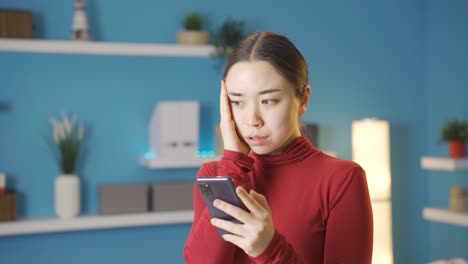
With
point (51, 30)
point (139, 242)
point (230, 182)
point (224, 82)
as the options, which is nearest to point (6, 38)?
point (51, 30)

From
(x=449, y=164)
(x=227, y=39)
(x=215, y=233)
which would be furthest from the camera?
(x=449, y=164)

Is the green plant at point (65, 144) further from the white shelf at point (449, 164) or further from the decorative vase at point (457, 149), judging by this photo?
the decorative vase at point (457, 149)

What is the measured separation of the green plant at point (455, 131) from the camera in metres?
3.59

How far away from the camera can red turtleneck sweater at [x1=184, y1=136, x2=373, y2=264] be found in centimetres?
106

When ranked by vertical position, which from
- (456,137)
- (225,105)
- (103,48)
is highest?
(103,48)

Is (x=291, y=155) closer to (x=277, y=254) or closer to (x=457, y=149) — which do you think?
(x=277, y=254)

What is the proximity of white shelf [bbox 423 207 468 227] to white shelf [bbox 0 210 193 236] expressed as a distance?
4.41 ft

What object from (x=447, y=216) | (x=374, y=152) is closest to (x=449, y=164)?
(x=447, y=216)

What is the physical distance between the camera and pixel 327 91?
3.76 m

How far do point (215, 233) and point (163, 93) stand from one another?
2366 millimetres

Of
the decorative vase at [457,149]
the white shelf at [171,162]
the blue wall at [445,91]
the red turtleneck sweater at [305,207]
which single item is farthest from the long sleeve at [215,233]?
the blue wall at [445,91]

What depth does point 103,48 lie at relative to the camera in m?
3.05

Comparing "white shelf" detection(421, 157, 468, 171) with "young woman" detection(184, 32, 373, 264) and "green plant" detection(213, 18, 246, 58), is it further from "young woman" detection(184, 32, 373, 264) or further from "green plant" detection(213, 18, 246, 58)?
"young woman" detection(184, 32, 373, 264)

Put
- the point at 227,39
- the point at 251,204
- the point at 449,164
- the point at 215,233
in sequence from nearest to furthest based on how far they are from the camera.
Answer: the point at 251,204, the point at 215,233, the point at 227,39, the point at 449,164
